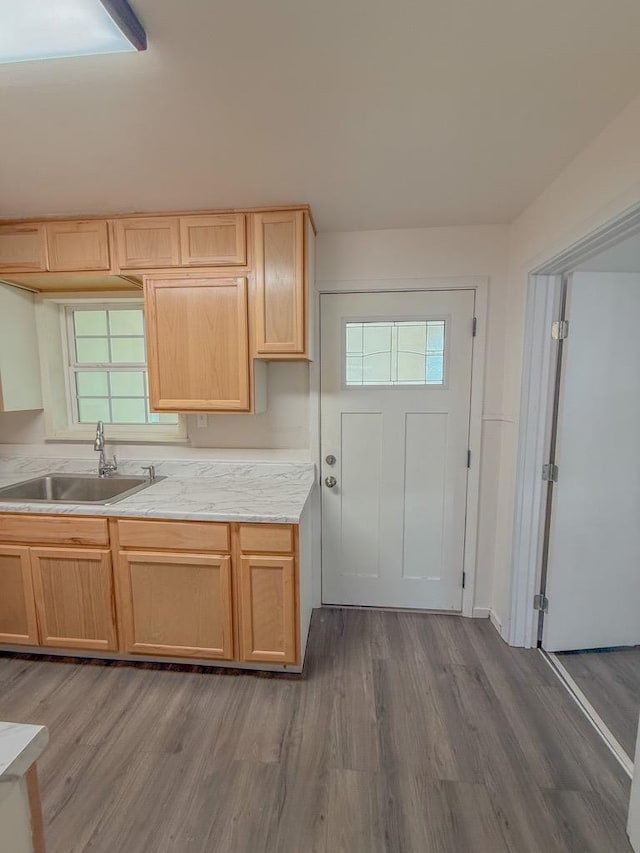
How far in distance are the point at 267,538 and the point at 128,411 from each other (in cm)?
140

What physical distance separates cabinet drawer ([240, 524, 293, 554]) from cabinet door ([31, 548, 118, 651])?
2.30 feet

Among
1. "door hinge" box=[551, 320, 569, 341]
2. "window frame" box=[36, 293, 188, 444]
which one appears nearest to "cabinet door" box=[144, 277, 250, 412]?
"window frame" box=[36, 293, 188, 444]

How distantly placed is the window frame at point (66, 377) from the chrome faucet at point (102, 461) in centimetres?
12

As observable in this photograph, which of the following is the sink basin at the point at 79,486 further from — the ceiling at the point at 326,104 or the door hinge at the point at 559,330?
the door hinge at the point at 559,330

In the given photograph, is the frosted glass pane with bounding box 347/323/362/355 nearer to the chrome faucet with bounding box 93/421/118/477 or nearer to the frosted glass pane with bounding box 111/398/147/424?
the frosted glass pane with bounding box 111/398/147/424

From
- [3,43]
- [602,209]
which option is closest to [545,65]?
[602,209]

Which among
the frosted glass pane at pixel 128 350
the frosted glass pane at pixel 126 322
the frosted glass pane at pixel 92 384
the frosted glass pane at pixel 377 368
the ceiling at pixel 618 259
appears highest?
the ceiling at pixel 618 259

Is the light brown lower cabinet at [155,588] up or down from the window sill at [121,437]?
down

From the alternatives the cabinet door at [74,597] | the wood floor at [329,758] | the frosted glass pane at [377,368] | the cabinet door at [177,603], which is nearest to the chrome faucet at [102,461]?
the cabinet door at [74,597]

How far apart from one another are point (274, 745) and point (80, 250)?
2.49m

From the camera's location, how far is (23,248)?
1993 millimetres

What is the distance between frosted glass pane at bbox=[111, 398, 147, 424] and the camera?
2.44 metres

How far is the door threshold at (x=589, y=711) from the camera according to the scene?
4.68 ft

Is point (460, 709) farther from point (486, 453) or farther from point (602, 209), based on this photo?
point (602, 209)
